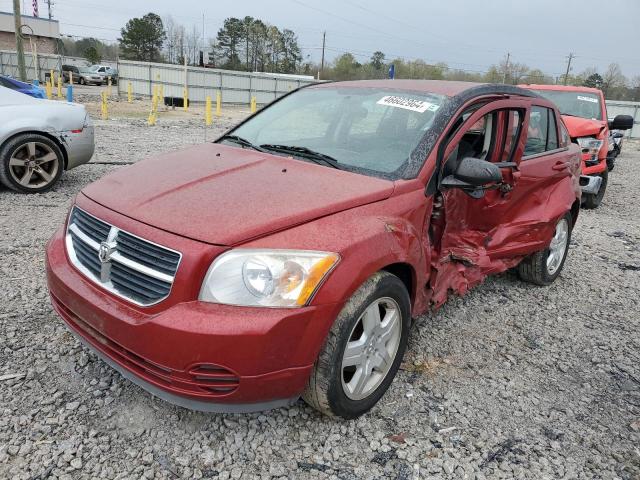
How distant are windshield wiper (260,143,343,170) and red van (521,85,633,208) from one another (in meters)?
6.00

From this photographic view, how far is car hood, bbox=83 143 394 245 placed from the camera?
2.26 m

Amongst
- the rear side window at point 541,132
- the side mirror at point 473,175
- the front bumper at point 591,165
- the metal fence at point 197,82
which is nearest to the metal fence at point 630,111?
the metal fence at point 197,82

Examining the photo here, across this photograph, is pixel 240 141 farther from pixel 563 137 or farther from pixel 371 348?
pixel 563 137

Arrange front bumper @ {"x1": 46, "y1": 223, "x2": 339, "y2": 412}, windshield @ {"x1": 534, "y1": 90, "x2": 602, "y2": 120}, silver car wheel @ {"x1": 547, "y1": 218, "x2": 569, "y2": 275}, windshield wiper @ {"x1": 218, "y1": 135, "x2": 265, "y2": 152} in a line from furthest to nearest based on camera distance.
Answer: windshield @ {"x1": 534, "y1": 90, "x2": 602, "y2": 120}
silver car wheel @ {"x1": 547, "y1": 218, "x2": 569, "y2": 275}
windshield wiper @ {"x1": 218, "y1": 135, "x2": 265, "y2": 152}
front bumper @ {"x1": 46, "y1": 223, "x2": 339, "y2": 412}

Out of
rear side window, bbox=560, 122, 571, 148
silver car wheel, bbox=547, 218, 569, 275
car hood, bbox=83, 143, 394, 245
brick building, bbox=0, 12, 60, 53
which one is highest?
brick building, bbox=0, 12, 60, 53

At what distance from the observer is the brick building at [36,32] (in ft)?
190

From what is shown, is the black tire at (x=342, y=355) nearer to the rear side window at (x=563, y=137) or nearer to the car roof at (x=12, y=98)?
the rear side window at (x=563, y=137)

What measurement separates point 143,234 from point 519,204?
2.89 metres

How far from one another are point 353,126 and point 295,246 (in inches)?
57.3

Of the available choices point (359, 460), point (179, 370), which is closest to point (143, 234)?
point (179, 370)

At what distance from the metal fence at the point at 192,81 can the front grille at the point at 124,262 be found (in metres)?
28.2

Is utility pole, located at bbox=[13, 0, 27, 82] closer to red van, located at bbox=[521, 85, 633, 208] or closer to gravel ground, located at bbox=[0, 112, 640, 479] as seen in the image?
red van, located at bbox=[521, 85, 633, 208]

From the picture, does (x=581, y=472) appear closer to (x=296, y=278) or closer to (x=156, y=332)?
(x=296, y=278)

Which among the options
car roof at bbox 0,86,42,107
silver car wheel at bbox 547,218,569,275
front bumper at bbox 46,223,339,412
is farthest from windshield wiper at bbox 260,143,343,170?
car roof at bbox 0,86,42,107
